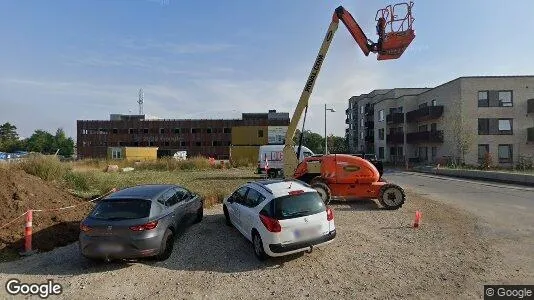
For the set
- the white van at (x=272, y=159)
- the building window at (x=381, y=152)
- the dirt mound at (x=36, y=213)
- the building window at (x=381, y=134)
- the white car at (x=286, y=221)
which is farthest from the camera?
the building window at (x=381, y=152)

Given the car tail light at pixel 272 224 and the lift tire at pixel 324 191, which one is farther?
the lift tire at pixel 324 191

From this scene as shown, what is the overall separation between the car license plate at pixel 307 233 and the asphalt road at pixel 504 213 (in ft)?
12.3

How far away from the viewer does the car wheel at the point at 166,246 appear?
6.86 m

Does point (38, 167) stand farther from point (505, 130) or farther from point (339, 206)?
point (505, 130)

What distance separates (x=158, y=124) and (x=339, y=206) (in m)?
68.0

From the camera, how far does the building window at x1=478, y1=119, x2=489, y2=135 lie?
34469 millimetres

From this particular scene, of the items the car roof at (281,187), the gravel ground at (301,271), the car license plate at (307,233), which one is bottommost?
the gravel ground at (301,271)

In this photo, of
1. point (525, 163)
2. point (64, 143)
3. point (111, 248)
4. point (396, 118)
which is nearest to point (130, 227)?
point (111, 248)

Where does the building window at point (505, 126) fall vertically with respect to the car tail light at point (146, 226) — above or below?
above

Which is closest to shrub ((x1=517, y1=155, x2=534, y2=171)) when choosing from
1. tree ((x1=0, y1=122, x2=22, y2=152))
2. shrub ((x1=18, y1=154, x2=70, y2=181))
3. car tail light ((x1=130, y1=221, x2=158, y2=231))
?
car tail light ((x1=130, y1=221, x2=158, y2=231))

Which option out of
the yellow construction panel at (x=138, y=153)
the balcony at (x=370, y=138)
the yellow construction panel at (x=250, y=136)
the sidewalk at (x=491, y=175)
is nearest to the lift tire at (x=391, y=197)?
the sidewalk at (x=491, y=175)

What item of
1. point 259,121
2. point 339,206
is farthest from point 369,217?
point 259,121

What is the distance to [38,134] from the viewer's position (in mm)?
104562

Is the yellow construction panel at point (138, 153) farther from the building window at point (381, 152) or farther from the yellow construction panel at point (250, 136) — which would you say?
the building window at point (381, 152)
